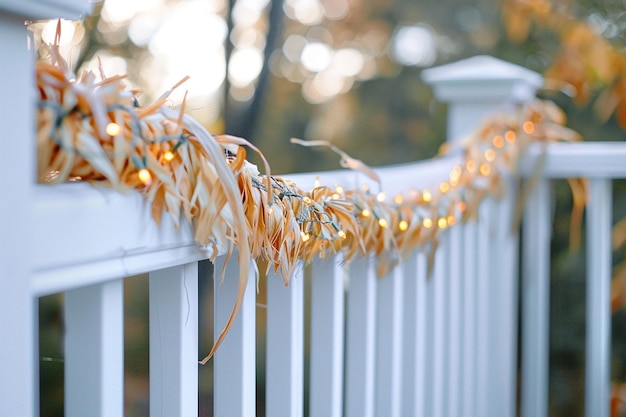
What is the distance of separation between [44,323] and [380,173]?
2611mm

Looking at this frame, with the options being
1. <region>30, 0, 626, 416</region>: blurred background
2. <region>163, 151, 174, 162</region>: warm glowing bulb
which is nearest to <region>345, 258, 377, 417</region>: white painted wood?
<region>30, 0, 626, 416</region>: blurred background

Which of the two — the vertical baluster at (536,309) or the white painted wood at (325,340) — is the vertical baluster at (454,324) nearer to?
the vertical baluster at (536,309)

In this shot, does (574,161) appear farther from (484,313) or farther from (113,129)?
(113,129)

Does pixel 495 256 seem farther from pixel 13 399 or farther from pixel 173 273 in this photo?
pixel 13 399

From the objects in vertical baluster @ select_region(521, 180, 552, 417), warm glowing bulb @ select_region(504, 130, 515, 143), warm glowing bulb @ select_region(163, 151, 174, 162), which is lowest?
vertical baluster @ select_region(521, 180, 552, 417)

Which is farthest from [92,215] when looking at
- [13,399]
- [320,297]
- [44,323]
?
[44,323]

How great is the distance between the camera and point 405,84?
5488 millimetres

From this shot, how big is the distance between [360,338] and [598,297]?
3.28 feet

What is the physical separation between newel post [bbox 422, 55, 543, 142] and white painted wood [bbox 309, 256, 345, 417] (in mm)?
1079

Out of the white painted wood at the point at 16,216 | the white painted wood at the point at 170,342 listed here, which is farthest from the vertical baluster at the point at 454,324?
the white painted wood at the point at 16,216

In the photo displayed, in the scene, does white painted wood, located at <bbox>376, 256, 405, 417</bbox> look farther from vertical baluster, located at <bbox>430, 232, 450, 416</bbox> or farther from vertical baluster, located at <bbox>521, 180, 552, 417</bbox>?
vertical baluster, located at <bbox>521, 180, 552, 417</bbox>

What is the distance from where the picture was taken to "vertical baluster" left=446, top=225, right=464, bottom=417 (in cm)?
159

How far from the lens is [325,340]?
1037 millimetres

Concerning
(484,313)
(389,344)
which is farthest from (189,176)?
(484,313)
